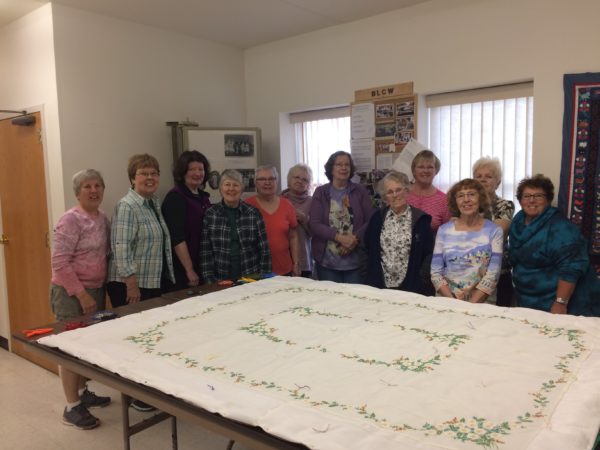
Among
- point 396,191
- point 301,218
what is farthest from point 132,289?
point 396,191

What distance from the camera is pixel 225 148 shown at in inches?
157

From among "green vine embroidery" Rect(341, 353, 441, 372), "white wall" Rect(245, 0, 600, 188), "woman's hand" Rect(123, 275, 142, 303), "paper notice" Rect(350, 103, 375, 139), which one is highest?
"white wall" Rect(245, 0, 600, 188)

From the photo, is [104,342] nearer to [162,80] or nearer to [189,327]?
[189,327]

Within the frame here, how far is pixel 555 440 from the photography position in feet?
3.21

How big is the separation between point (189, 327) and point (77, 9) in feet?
8.45

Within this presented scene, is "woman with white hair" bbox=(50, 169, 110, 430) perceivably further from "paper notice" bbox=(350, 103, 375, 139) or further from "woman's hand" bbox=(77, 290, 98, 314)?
"paper notice" bbox=(350, 103, 375, 139)

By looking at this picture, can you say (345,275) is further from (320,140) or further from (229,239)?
(320,140)

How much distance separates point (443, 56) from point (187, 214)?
6.53ft

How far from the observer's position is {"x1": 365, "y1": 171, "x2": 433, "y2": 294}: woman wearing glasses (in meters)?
2.68

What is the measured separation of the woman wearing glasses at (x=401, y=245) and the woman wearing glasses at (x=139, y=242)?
3.93 ft

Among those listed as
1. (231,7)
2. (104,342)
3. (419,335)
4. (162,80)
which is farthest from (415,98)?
(104,342)

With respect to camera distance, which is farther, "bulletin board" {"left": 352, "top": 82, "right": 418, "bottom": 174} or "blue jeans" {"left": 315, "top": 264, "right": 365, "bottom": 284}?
"bulletin board" {"left": 352, "top": 82, "right": 418, "bottom": 174}

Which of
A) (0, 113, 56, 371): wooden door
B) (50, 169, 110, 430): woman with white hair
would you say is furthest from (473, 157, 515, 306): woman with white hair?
(0, 113, 56, 371): wooden door

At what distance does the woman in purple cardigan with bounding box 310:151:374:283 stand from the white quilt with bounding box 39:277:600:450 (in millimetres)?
1103
